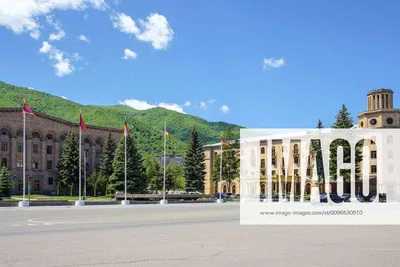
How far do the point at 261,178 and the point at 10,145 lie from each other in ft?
132

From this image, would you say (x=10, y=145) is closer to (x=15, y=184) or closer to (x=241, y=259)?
(x=15, y=184)

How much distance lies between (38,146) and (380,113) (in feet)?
182

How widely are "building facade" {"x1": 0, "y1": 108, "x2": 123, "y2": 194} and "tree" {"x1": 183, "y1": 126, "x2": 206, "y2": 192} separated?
16.2m

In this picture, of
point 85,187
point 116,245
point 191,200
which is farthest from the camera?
point 85,187

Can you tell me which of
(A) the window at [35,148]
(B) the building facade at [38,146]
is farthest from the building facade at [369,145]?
(A) the window at [35,148]

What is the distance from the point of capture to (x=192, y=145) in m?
72.6

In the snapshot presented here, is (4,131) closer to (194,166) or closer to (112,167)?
(112,167)

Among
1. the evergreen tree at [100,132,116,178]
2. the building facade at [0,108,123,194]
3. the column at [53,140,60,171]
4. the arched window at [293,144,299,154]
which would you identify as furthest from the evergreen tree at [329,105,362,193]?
the column at [53,140,60,171]

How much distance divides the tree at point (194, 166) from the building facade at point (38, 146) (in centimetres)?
1625

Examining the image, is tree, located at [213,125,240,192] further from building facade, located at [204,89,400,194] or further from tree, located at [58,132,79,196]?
tree, located at [58,132,79,196]

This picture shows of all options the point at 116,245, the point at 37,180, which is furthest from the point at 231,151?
the point at 116,245

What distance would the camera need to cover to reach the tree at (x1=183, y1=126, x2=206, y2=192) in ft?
234

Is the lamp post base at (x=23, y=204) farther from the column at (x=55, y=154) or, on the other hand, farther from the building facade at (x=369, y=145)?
the column at (x=55, y=154)

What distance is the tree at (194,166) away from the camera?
71375 millimetres
